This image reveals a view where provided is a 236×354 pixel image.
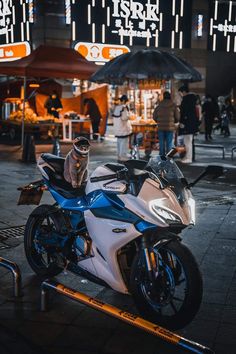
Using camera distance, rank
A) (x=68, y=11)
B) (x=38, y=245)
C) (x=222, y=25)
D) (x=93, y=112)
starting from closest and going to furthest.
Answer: (x=38, y=245) < (x=93, y=112) < (x=68, y=11) < (x=222, y=25)

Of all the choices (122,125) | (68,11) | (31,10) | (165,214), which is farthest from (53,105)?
(165,214)

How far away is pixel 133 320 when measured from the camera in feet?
11.6

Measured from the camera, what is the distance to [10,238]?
20.5 ft

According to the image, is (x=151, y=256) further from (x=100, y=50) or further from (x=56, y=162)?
(x=100, y=50)

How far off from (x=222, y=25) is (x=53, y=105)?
524 inches

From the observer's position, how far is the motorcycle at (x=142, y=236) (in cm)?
367

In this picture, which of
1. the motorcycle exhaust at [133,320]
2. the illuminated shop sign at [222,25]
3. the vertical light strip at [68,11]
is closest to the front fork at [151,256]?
the motorcycle exhaust at [133,320]

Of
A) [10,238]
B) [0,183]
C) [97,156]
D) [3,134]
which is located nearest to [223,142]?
[97,156]

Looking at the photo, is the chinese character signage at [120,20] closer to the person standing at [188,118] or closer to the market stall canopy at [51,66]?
the market stall canopy at [51,66]

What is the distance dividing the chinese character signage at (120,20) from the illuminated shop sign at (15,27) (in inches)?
91.5

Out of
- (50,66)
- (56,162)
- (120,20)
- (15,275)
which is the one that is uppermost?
(120,20)

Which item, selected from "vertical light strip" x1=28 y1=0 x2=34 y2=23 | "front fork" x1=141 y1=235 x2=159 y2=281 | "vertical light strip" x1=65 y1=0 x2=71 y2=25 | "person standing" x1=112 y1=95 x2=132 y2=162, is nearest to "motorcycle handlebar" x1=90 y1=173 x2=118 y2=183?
"front fork" x1=141 y1=235 x2=159 y2=281

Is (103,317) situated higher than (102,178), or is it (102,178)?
(102,178)

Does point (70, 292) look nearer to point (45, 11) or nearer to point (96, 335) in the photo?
point (96, 335)
